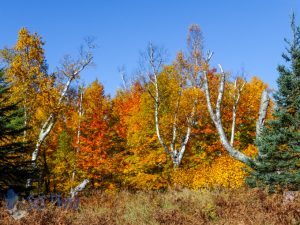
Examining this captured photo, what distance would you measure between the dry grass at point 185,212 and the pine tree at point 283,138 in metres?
3.51

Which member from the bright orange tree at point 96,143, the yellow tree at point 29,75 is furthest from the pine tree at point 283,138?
the bright orange tree at point 96,143

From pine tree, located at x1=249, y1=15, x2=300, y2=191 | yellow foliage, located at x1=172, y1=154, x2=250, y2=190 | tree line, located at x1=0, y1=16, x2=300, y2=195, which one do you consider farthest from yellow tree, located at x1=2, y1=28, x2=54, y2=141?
pine tree, located at x1=249, y1=15, x2=300, y2=191

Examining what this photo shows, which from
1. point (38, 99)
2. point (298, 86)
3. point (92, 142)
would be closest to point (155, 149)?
point (92, 142)

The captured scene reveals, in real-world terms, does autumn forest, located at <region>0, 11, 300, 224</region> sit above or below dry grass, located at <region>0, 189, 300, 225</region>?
above

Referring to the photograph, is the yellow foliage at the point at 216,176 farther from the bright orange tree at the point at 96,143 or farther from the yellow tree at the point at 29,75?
the yellow tree at the point at 29,75

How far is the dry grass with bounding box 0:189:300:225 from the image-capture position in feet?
20.8

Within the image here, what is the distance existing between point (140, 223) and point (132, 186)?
67.5ft

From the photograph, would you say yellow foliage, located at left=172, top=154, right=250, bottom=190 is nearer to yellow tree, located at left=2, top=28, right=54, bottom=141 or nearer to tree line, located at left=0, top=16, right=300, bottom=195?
tree line, located at left=0, top=16, right=300, bottom=195

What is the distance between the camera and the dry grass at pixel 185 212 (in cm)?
634

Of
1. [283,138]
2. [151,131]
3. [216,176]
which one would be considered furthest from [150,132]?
[283,138]

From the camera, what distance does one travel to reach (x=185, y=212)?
26.9ft

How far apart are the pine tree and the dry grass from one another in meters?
3.51

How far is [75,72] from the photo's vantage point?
22000 millimetres

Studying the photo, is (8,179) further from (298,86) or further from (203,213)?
(298,86)
